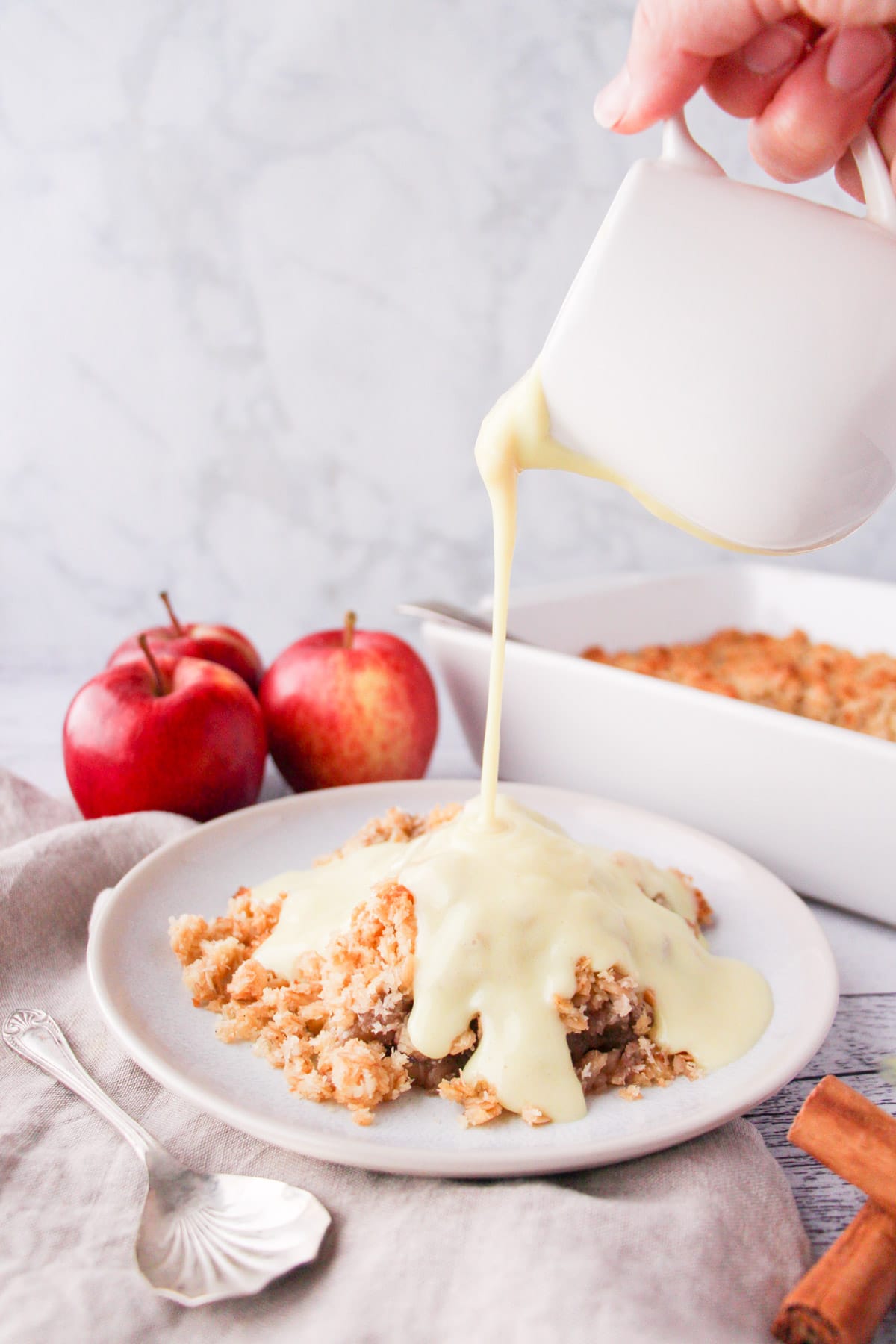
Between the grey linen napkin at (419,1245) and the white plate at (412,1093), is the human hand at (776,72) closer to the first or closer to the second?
the white plate at (412,1093)

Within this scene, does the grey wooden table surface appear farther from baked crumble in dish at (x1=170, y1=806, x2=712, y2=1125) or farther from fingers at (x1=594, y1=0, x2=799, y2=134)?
fingers at (x1=594, y1=0, x2=799, y2=134)

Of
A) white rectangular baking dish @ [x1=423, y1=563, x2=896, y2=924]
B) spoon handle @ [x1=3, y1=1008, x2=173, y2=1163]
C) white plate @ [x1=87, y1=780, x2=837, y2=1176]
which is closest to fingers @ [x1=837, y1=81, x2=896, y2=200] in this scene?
white rectangular baking dish @ [x1=423, y1=563, x2=896, y2=924]

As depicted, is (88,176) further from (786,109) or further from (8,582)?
(786,109)

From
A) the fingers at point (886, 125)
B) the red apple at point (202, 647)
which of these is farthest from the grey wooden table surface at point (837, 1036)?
the fingers at point (886, 125)

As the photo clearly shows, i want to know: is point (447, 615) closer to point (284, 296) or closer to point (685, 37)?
point (685, 37)

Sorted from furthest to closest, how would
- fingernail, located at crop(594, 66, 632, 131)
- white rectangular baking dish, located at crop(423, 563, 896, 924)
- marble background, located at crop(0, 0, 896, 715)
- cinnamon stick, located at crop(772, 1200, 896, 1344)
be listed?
marble background, located at crop(0, 0, 896, 715), white rectangular baking dish, located at crop(423, 563, 896, 924), fingernail, located at crop(594, 66, 632, 131), cinnamon stick, located at crop(772, 1200, 896, 1344)

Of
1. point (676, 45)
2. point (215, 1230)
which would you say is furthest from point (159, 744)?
point (676, 45)
